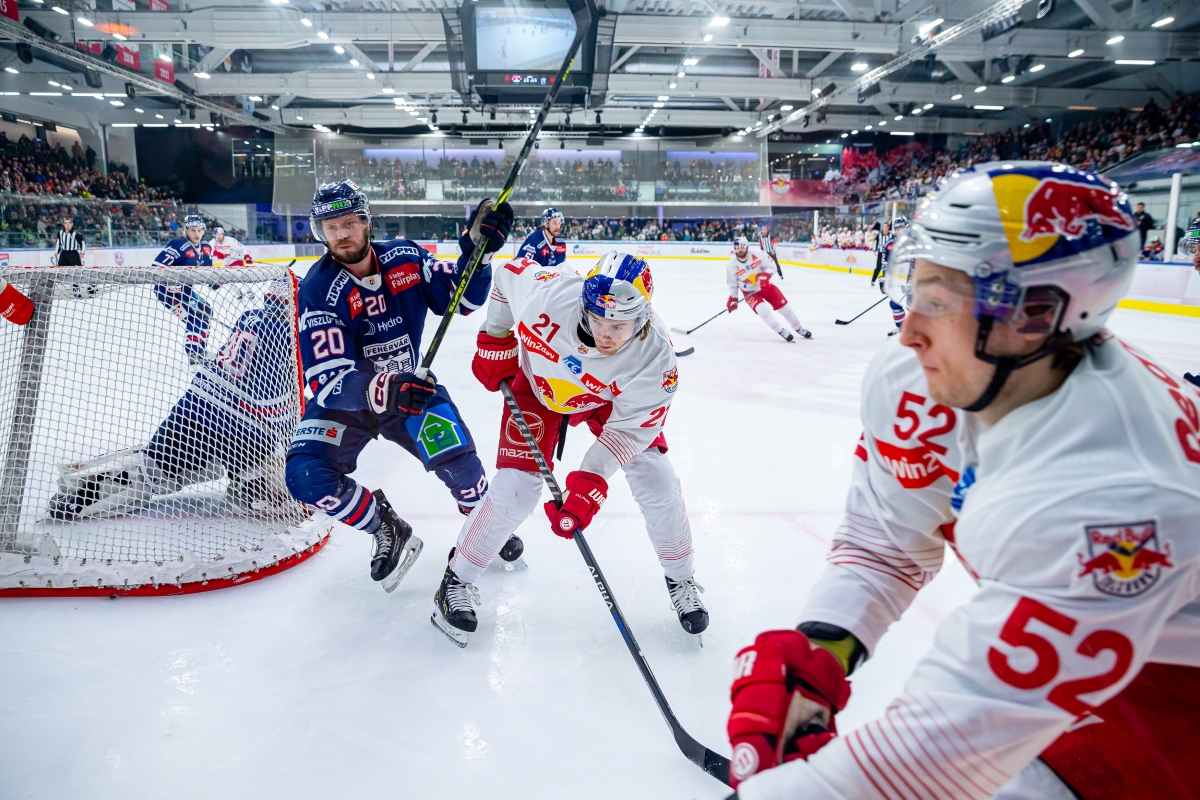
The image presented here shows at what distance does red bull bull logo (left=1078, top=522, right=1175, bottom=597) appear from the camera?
0.62 metres

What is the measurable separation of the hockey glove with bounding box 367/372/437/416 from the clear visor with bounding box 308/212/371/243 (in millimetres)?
576

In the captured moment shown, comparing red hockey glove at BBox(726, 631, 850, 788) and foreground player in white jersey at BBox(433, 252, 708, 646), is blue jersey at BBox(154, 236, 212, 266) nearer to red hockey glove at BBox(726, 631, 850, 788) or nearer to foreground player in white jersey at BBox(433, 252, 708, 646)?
foreground player in white jersey at BBox(433, 252, 708, 646)

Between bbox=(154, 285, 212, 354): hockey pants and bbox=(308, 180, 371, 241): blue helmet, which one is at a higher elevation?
bbox=(308, 180, 371, 241): blue helmet

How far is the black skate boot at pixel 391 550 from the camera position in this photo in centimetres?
236

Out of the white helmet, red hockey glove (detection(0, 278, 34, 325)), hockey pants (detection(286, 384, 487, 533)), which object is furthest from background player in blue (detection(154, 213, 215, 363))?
the white helmet

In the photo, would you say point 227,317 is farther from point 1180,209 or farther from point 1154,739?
point 1180,209

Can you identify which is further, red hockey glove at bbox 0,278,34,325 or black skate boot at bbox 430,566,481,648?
red hockey glove at bbox 0,278,34,325

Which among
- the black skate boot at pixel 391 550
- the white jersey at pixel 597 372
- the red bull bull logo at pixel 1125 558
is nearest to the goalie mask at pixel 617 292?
the white jersey at pixel 597 372

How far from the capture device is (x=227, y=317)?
9.19 ft

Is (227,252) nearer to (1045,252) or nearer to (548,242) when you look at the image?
(548,242)

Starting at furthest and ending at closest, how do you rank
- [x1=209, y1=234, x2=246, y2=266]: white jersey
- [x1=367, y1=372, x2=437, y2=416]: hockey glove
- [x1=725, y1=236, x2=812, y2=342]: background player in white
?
[x1=209, y1=234, x2=246, y2=266]: white jersey < [x1=725, y1=236, x2=812, y2=342]: background player in white < [x1=367, y1=372, x2=437, y2=416]: hockey glove

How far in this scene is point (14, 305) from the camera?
2258mm

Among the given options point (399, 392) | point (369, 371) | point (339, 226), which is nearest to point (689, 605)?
point (399, 392)

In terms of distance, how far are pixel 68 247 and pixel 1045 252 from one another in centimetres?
1257
